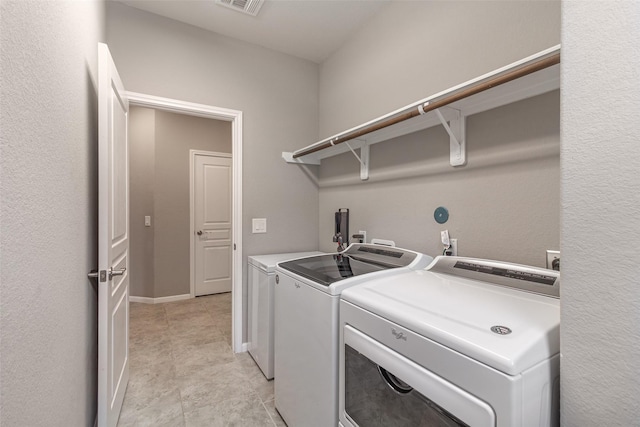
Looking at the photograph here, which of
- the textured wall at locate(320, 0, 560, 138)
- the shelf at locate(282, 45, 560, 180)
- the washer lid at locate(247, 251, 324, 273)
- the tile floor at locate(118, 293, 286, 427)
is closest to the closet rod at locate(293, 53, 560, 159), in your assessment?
the shelf at locate(282, 45, 560, 180)

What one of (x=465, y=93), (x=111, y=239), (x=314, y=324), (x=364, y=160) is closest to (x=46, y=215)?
(x=111, y=239)

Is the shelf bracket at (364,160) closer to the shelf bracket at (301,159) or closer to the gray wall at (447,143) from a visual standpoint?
the gray wall at (447,143)

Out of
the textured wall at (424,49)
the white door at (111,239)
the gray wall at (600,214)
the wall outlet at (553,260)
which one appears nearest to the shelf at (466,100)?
the textured wall at (424,49)

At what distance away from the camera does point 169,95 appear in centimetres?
224

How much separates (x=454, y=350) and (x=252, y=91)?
251 centimetres

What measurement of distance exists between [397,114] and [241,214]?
154cm

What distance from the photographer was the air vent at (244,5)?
2.03 m

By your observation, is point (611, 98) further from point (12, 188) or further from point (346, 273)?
point (12, 188)

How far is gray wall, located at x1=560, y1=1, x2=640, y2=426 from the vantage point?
584mm

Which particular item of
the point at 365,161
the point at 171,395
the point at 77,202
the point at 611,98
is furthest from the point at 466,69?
the point at 171,395

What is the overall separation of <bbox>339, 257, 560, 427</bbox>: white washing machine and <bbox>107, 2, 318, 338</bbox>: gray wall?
5.16 ft

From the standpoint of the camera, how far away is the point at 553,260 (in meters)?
1.19

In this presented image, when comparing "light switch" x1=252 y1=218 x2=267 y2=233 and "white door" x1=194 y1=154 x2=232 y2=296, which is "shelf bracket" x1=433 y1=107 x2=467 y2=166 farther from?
"white door" x1=194 y1=154 x2=232 y2=296

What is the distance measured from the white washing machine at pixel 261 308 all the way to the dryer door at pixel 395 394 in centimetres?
102
